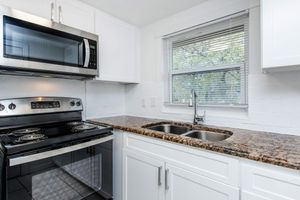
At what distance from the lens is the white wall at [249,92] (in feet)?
4.23

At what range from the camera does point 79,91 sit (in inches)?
75.6

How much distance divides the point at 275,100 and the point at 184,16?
120 cm

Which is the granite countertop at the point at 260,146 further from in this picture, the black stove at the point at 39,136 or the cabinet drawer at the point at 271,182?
the black stove at the point at 39,136

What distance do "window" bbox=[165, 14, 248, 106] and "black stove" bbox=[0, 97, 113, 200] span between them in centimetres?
99

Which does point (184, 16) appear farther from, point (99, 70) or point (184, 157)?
point (184, 157)

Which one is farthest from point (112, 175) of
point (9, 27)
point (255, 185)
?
point (9, 27)

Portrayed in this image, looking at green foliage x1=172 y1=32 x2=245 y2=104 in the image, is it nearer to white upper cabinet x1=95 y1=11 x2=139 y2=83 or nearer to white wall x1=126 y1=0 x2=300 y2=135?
white wall x1=126 y1=0 x2=300 y2=135

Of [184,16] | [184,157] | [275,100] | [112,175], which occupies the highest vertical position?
[184,16]

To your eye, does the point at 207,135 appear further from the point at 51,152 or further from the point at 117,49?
the point at 117,49

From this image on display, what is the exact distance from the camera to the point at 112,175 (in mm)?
1587

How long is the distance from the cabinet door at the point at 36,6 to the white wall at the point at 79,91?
1.80 feet

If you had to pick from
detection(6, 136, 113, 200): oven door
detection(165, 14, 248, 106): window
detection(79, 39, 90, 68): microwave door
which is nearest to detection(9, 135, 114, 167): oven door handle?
detection(6, 136, 113, 200): oven door

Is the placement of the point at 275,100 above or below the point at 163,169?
above

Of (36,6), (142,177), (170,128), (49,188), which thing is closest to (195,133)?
(170,128)
